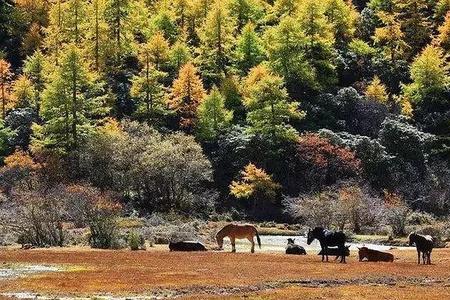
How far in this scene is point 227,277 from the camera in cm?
3117

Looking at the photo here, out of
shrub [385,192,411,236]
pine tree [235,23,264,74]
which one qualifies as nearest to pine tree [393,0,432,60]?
pine tree [235,23,264,74]

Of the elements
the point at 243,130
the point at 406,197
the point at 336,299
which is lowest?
the point at 336,299

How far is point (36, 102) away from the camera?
4409 inches

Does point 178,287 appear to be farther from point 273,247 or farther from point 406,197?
point 406,197

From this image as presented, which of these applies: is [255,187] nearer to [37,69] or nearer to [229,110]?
[229,110]

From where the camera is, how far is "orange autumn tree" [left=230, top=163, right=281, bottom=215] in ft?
291

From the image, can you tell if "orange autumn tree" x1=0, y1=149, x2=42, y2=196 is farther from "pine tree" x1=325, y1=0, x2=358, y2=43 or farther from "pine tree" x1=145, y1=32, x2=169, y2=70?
"pine tree" x1=325, y1=0, x2=358, y2=43

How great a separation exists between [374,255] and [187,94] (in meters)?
70.4

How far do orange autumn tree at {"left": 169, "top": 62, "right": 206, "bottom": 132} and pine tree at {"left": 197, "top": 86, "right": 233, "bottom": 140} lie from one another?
3995 mm

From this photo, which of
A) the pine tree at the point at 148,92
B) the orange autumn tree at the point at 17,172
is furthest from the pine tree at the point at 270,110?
the orange autumn tree at the point at 17,172

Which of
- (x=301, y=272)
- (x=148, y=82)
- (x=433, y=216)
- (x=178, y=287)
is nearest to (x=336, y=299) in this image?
(x=178, y=287)

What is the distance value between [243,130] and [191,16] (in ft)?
152

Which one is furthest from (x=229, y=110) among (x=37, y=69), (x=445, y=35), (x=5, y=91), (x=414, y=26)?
(x=414, y=26)

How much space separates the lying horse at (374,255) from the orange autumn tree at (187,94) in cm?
6716
